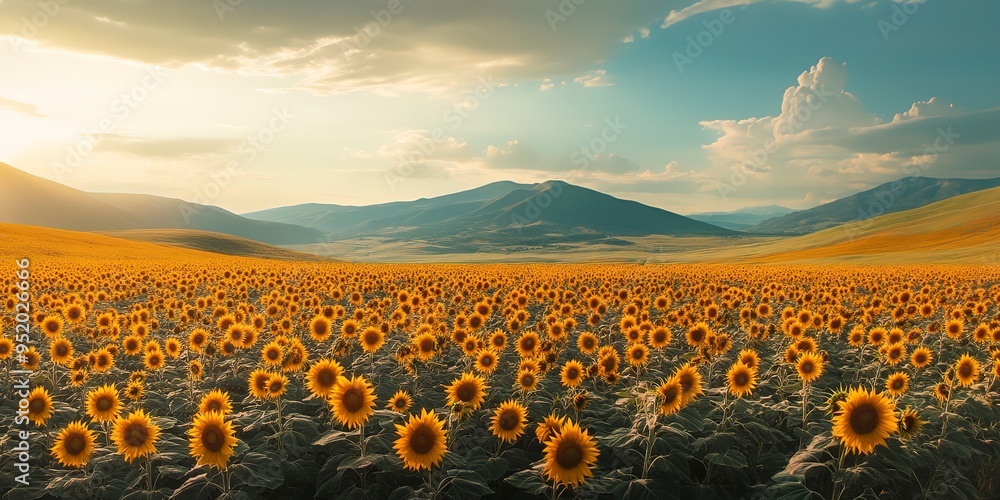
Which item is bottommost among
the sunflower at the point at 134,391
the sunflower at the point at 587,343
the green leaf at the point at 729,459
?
the green leaf at the point at 729,459

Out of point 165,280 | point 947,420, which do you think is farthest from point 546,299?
point 165,280

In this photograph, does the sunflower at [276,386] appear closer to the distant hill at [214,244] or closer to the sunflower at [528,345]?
the sunflower at [528,345]

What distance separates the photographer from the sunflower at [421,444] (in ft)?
18.0

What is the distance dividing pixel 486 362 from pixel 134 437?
464 cm

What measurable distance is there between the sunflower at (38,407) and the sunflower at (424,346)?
4.88m

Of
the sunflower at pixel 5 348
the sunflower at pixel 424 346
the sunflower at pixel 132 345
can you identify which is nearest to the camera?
the sunflower at pixel 424 346

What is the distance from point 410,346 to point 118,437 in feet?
14.2

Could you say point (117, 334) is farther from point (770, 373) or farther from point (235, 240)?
point (235, 240)

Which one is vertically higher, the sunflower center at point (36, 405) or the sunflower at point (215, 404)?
the sunflower at point (215, 404)

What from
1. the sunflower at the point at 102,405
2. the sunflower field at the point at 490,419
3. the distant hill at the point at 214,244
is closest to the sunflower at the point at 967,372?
the sunflower field at the point at 490,419

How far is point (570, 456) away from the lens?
5156 millimetres

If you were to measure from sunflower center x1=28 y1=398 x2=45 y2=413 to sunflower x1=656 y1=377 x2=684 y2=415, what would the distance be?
302 inches

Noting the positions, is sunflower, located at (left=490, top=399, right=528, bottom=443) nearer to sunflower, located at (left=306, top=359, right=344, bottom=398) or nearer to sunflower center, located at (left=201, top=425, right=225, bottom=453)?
sunflower, located at (left=306, top=359, right=344, bottom=398)

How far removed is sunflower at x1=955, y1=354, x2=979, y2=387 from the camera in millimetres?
8045
